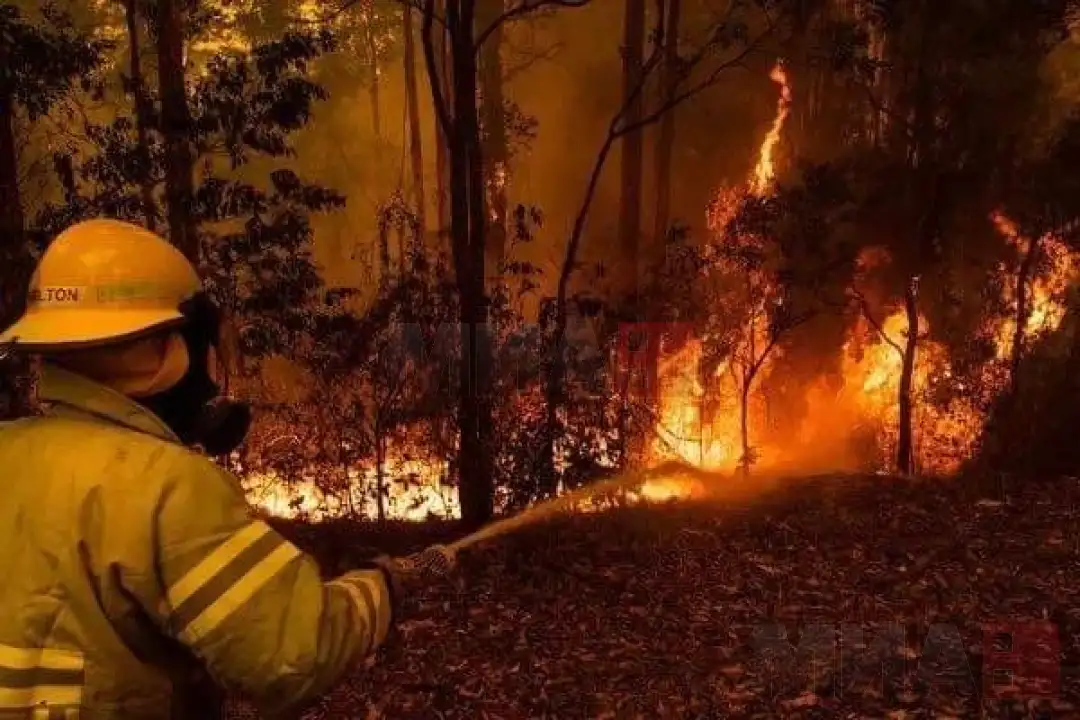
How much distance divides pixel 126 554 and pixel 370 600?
604 millimetres

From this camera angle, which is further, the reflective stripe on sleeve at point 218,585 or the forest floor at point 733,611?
the forest floor at point 733,611

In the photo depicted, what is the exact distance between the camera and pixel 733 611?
669cm

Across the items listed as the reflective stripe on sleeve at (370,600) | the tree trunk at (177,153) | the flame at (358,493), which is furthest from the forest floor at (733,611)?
the tree trunk at (177,153)

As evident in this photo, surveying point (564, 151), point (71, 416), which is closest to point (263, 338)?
point (71, 416)

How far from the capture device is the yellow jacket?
1689 millimetres

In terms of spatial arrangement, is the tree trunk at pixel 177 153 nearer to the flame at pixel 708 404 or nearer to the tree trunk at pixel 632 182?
the flame at pixel 708 404

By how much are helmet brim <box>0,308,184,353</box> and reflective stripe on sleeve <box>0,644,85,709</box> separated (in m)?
0.61

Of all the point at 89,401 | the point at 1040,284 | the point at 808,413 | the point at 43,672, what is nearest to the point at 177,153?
the point at 89,401

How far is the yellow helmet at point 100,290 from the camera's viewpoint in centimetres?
189

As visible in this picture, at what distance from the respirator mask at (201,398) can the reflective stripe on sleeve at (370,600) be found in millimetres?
474

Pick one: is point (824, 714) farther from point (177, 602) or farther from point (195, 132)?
point (195, 132)

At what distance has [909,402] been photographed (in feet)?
59.5

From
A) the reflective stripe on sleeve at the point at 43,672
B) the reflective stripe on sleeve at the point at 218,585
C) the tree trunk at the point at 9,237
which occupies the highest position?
the tree trunk at the point at 9,237

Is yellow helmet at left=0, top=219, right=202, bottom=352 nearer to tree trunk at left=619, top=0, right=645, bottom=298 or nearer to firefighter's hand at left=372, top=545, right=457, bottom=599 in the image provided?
firefighter's hand at left=372, top=545, right=457, bottom=599
